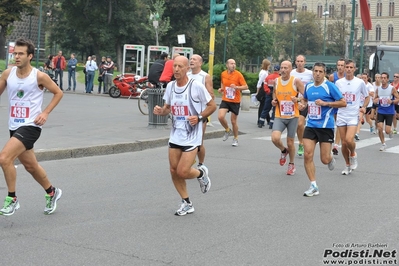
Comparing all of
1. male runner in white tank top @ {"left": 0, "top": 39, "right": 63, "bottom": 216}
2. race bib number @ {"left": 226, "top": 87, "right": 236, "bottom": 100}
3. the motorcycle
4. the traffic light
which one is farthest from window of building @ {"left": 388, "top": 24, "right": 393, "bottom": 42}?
male runner in white tank top @ {"left": 0, "top": 39, "right": 63, "bottom": 216}

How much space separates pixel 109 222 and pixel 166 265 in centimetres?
175

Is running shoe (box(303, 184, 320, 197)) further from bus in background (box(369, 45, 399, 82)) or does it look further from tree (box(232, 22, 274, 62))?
tree (box(232, 22, 274, 62))

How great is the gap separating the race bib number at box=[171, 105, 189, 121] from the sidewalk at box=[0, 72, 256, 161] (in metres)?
4.68

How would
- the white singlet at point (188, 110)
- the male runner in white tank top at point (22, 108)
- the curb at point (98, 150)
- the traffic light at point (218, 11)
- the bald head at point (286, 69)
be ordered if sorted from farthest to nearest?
the traffic light at point (218, 11), the curb at point (98, 150), the bald head at point (286, 69), the white singlet at point (188, 110), the male runner in white tank top at point (22, 108)

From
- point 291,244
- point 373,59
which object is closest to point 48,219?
point 291,244

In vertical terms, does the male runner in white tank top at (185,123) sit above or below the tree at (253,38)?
below

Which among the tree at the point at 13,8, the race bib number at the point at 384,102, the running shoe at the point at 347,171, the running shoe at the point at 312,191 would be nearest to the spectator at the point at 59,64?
the race bib number at the point at 384,102

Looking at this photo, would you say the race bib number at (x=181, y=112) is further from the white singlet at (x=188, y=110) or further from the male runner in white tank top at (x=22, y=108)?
the male runner in white tank top at (x=22, y=108)

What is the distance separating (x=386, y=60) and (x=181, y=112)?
110ft

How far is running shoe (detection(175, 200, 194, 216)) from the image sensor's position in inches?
304

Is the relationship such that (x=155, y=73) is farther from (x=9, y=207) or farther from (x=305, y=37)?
A: (x=305, y=37)

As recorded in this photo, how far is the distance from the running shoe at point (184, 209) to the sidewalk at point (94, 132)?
4696 millimetres

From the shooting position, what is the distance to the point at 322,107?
9820 millimetres

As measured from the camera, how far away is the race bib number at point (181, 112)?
7703 millimetres
